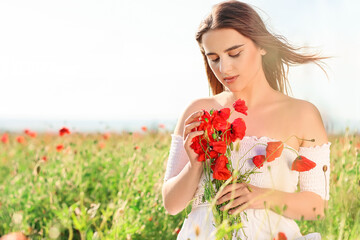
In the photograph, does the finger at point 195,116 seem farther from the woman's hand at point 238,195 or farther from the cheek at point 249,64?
the cheek at point 249,64

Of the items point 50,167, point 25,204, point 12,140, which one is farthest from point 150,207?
point 12,140

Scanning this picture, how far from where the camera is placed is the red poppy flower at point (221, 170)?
1486mm

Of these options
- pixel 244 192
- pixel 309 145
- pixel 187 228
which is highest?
pixel 309 145

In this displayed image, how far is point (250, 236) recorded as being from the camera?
1.79m

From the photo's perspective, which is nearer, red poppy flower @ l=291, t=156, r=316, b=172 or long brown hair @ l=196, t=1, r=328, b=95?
red poppy flower @ l=291, t=156, r=316, b=172

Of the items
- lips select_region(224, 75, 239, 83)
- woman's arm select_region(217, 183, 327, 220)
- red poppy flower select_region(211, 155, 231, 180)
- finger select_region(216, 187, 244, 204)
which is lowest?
woman's arm select_region(217, 183, 327, 220)

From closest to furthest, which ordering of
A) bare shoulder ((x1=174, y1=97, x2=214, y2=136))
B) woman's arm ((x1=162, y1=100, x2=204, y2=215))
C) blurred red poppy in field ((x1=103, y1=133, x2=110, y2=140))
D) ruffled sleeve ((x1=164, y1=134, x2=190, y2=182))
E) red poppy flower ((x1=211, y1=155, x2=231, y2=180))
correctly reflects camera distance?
red poppy flower ((x1=211, y1=155, x2=231, y2=180)) < woman's arm ((x1=162, y1=100, x2=204, y2=215)) < ruffled sleeve ((x1=164, y1=134, x2=190, y2=182)) < bare shoulder ((x1=174, y1=97, x2=214, y2=136)) < blurred red poppy in field ((x1=103, y1=133, x2=110, y2=140))

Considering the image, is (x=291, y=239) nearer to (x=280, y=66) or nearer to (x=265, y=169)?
(x=265, y=169)

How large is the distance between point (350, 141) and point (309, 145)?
629 mm

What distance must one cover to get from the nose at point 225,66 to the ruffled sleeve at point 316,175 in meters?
0.47

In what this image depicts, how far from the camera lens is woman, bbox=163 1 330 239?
179cm

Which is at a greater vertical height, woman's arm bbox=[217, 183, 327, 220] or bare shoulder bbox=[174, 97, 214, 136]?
bare shoulder bbox=[174, 97, 214, 136]

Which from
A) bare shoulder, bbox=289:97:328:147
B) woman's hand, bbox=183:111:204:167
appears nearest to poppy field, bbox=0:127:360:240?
bare shoulder, bbox=289:97:328:147

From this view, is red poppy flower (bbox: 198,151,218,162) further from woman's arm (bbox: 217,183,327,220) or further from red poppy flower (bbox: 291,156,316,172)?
red poppy flower (bbox: 291,156,316,172)
